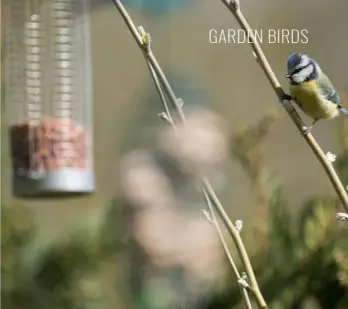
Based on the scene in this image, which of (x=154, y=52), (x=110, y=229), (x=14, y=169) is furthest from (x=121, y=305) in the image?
(x=154, y=52)

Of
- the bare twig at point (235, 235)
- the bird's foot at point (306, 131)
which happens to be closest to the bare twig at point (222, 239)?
the bare twig at point (235, 235)

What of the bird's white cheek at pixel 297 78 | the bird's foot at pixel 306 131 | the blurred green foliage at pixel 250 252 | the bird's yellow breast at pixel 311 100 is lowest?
the blurred green foliage at pixel 250 252

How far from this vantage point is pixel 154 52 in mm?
957

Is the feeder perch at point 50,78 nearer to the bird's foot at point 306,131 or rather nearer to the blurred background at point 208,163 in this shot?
the blurred background at point 208,163

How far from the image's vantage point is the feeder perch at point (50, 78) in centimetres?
99

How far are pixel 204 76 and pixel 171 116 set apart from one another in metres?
0.07

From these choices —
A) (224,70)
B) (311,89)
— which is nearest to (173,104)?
(224,70)

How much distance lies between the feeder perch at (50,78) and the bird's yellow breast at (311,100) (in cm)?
29

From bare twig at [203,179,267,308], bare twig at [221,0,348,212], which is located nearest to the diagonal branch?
bare twig at [203,179,267,308]

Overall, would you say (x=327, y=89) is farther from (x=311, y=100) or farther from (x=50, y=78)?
(x=50, y=78)

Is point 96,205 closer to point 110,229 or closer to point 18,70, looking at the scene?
point 110,229

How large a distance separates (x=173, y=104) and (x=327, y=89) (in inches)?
7.4

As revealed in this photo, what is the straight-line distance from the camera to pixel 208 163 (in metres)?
0.94

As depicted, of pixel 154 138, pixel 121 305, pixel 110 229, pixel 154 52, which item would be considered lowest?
pixel 121 305
